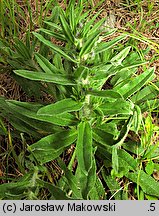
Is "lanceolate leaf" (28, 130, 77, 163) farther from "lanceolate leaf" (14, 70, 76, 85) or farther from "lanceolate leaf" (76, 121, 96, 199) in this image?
"lanceolate leaf" (14, 70, 76, 85)

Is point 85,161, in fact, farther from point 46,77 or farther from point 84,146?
point 46,77

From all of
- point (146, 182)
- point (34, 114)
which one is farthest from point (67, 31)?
point (146, 182)

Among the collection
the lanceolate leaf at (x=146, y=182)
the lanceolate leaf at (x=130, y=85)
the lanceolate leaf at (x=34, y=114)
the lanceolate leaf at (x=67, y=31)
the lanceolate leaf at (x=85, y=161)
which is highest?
the lanceolate leaf at (x=67, y=31)

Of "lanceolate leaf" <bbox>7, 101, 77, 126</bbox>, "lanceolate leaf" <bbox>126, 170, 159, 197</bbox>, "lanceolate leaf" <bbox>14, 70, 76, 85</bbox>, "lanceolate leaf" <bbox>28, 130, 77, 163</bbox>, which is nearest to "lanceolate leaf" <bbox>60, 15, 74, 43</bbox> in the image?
"lanceolate leaf" <bbox>14, 70, 76, 85</bbox>

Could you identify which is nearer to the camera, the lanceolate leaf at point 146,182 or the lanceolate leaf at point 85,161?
the lanceolate leaf at point 85,161

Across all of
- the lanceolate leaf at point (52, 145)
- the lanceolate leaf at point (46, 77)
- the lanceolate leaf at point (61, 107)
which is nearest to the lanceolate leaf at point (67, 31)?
the lanceolate leaf at point (46, 77)

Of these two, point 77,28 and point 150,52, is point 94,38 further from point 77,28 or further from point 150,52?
point 150,52

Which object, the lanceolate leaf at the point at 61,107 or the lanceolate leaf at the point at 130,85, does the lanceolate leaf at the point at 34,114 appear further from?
the lanceolate leaf at the point at 130,85
